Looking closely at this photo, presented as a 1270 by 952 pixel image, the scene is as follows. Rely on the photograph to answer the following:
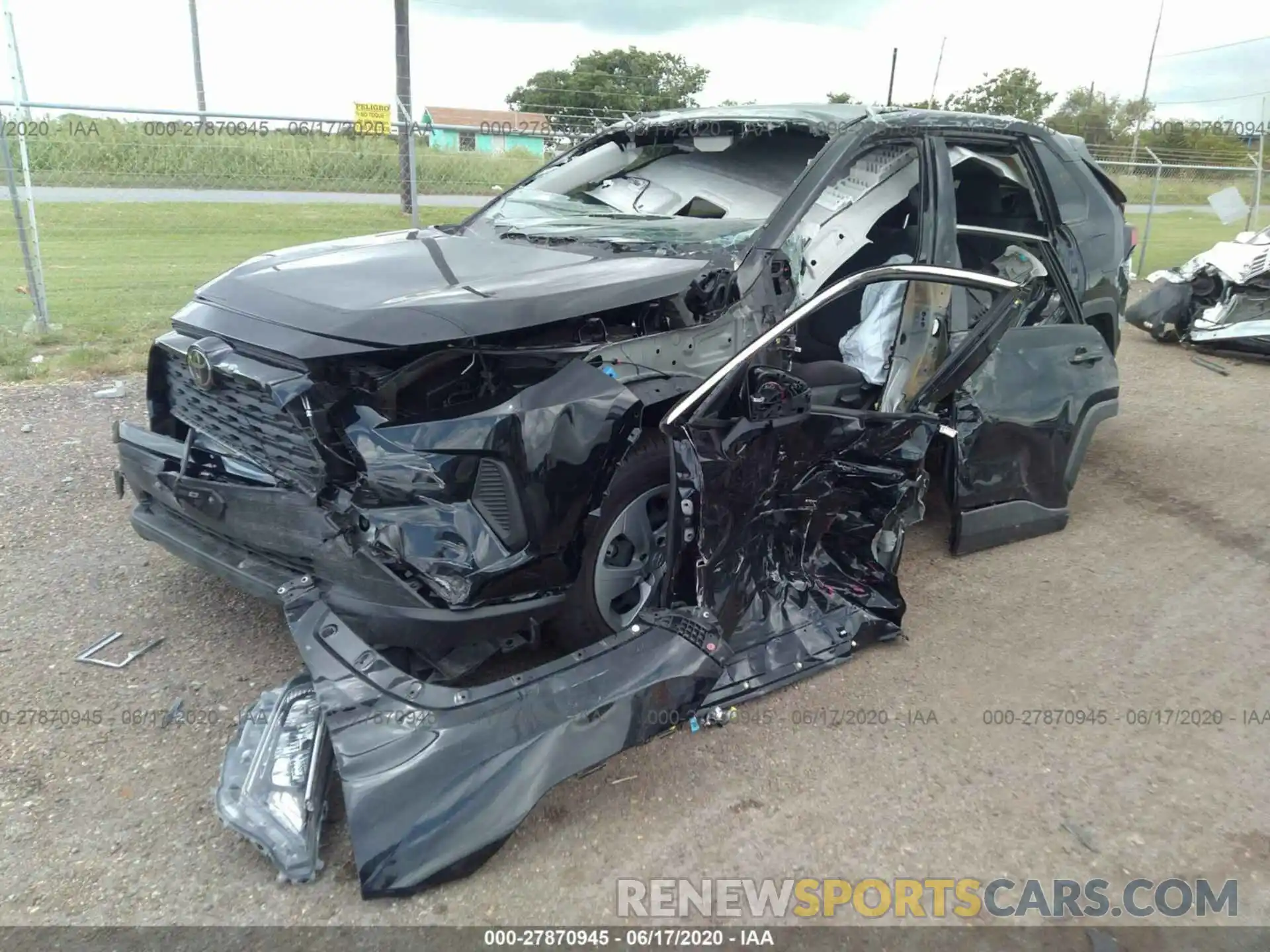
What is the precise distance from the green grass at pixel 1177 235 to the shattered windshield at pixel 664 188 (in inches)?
442

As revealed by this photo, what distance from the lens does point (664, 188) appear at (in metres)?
4.22

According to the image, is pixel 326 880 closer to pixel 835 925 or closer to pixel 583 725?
pixel 583 725

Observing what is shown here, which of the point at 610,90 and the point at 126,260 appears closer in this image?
the point at 126,260

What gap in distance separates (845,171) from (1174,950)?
2.80m

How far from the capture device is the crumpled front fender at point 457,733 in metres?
2.19

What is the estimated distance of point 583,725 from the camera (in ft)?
7.82

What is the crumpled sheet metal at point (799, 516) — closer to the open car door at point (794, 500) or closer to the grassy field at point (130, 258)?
the open car door at point (794, 500)

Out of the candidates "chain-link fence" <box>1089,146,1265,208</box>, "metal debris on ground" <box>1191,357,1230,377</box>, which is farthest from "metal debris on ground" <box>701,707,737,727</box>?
"chain-link fence" <box>1089,146,1265,208</box>

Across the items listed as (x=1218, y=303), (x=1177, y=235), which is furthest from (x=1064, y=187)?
(x=1177, y=235)

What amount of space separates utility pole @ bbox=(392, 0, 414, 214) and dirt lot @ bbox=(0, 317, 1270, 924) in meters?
5.21

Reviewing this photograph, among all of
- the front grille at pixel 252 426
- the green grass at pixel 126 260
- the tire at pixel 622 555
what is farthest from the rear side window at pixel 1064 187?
the green grass at pixel 126 260

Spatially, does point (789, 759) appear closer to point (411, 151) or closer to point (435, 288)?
point (435, 288)

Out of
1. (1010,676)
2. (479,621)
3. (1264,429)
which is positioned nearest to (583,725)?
(479,621)

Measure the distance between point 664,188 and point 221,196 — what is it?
7006 mm
